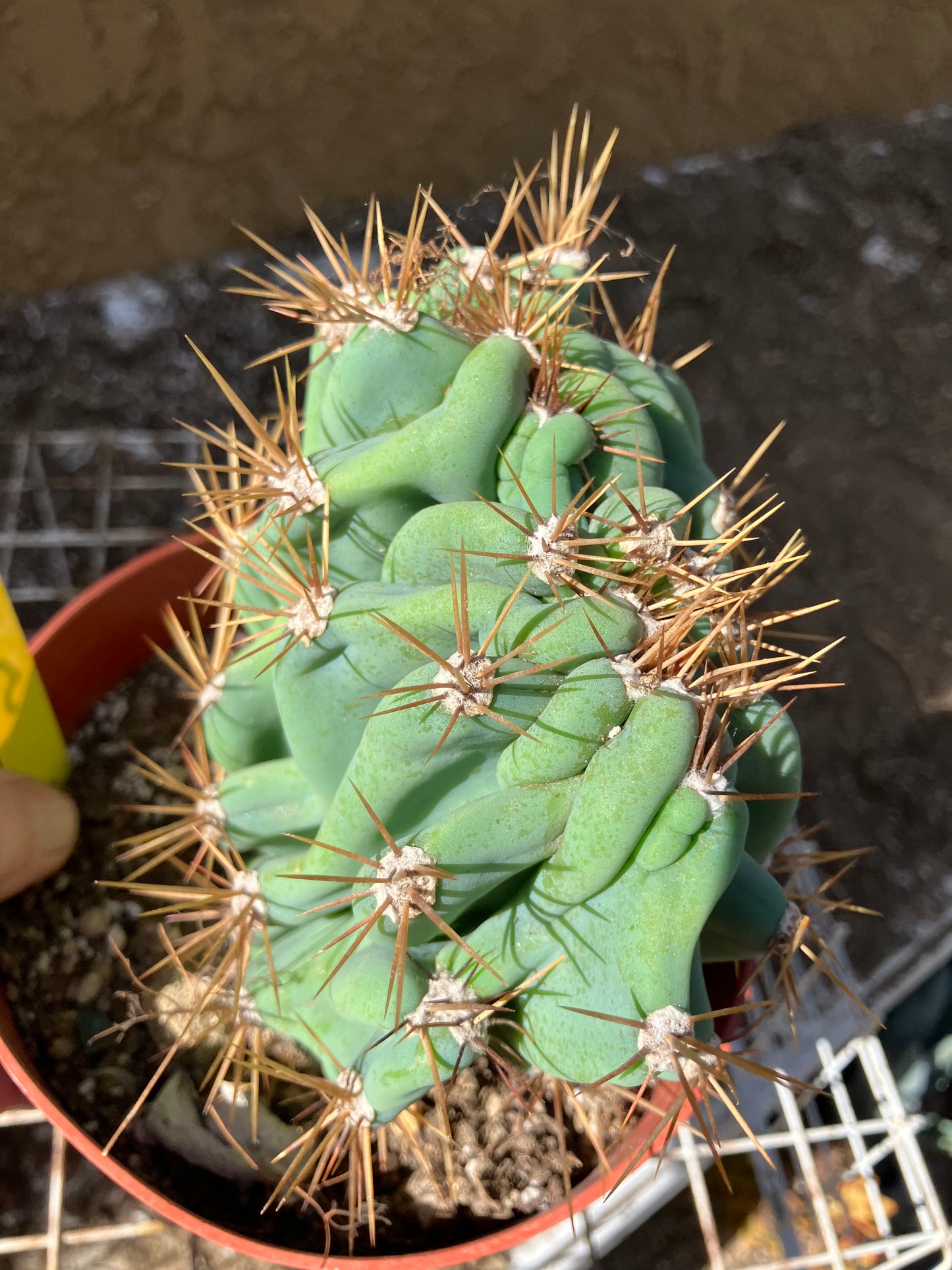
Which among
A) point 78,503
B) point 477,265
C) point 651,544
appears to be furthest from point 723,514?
point 78,503

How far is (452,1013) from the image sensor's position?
57cm

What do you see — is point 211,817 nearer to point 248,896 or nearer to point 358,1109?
point 248,896

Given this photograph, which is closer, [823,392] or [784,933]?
[784,933]

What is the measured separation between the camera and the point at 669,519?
0.53 m

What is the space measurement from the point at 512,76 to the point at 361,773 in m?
1.20

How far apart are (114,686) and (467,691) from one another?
0.60m

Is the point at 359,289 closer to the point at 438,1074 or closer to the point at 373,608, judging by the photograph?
the point at 373,608

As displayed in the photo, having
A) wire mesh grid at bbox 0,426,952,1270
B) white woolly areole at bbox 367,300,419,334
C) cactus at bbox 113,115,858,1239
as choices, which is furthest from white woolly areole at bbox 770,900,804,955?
white woolly areole at bbox 367,300,419,334

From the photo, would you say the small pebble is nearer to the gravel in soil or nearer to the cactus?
the gravel in soil

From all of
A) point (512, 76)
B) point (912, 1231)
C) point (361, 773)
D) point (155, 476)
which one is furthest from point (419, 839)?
point (512, 76)

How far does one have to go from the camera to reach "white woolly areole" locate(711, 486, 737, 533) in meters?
0.65

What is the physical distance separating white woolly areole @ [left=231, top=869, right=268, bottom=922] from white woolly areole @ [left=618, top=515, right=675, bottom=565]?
369mm

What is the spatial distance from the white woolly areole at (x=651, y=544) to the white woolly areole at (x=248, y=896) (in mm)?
369

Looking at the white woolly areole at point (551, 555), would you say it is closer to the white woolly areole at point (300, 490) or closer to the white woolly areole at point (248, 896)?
the white woolly areole at point (300, 490)
